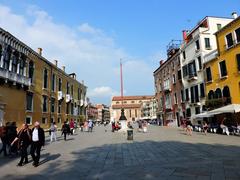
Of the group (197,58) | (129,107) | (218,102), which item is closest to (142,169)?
(218,102)

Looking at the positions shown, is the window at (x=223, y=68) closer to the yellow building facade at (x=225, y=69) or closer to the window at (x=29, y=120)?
the yellow building facade at (x=225, y=69)

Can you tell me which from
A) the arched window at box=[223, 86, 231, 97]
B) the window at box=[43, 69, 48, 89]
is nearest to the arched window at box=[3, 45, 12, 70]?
the window at box=[43, 69, 48, 89]

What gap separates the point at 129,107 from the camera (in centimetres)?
12275

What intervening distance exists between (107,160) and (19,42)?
20069 millimetres

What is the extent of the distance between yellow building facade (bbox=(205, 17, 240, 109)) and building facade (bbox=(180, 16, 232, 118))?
86.2 inches

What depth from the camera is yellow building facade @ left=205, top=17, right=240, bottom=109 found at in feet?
68.9

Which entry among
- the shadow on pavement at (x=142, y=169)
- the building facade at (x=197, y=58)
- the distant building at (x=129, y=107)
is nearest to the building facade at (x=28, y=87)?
the shadow on pavement at (x=142, y=169)

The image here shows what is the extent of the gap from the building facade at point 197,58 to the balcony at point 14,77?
21.1m

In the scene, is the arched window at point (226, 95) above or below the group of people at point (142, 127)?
above

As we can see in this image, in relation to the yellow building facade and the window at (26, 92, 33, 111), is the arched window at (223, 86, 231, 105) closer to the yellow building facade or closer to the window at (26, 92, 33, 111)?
the yellow building facade

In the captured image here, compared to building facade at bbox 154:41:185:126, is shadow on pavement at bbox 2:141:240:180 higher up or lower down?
lower down

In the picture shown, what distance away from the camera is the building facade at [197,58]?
27719 millimetres

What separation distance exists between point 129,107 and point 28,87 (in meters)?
99.3

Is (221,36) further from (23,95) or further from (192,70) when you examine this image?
(23,95)
